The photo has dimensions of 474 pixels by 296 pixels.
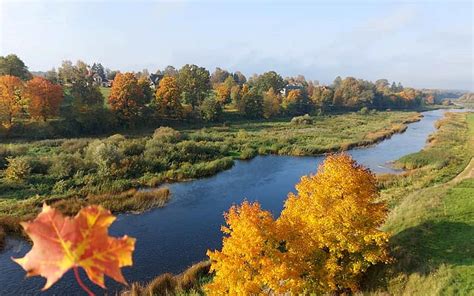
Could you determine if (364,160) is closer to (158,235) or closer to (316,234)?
(158,235)

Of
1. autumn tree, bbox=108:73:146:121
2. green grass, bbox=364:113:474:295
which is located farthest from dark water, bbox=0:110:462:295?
autumn tree, bbox=108:73:146:121

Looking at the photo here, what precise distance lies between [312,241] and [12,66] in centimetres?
8795

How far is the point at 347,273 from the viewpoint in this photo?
18.0 meters

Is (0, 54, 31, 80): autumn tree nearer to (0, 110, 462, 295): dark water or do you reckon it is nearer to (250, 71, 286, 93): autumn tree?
(0, 110, 462, 295): dark water

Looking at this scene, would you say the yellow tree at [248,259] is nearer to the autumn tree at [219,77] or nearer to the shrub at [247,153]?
the shrub at [247,153]

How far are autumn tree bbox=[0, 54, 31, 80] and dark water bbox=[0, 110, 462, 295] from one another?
2402 inches

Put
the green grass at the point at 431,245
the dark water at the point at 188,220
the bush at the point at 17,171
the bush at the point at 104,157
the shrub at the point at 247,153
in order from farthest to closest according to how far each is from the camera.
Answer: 1. the shrub at the point at 247,153
2. the bush at the point at 104,157
3. the bush at the point at 17,171
4. the dark water at the point at 188,220
5. the green grass at the point at 431,245

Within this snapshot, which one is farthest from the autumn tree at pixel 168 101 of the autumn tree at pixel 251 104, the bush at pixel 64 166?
the bush at pixel 64 166

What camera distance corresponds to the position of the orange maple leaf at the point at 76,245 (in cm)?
351

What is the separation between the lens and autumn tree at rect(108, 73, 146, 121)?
73.9m

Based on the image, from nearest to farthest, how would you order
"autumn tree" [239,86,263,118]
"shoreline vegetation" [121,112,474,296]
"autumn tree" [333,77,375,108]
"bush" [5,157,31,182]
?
"shoreline vegetation" [121,112,474,296] < "bush" [5,157,31,182] < "autumn tree" [239,86,263,118] < "autumn tree" [333,77,375,108]

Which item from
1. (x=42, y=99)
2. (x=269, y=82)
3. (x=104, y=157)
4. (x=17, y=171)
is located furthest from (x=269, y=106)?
(x=17, y=171)

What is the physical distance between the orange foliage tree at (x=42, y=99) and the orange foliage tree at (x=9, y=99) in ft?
5.79

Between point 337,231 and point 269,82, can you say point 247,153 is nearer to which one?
point 337,231
